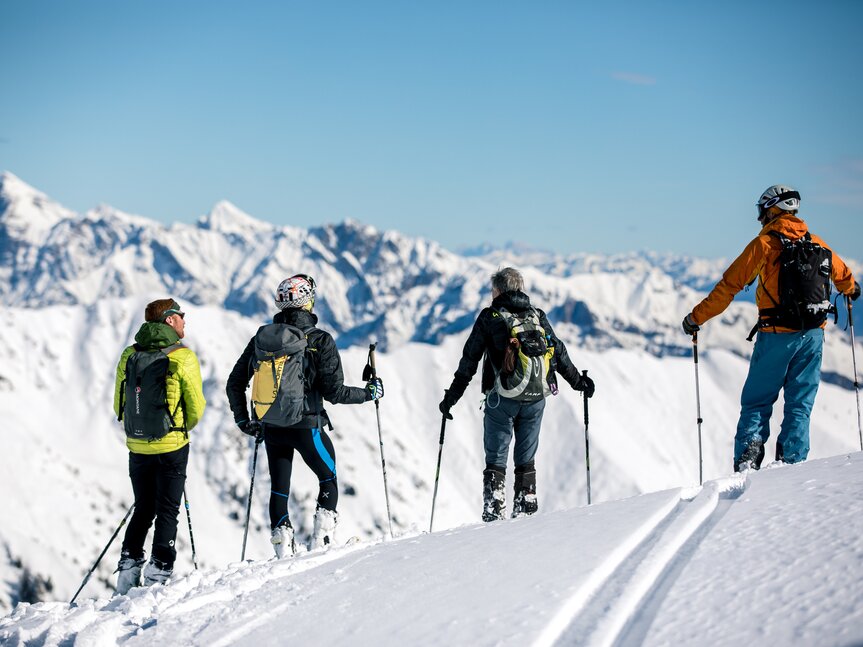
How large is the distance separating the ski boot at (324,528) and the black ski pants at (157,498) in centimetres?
161

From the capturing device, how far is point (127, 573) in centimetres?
845

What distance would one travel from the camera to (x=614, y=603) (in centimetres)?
456

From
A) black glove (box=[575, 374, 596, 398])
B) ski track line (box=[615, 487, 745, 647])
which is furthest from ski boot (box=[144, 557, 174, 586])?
ski track line (box=[615, 487, 745, 647])

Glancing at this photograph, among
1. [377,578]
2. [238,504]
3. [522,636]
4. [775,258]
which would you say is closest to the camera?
[522,636]

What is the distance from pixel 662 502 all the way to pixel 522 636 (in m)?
2.86

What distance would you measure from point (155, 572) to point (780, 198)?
8.64m

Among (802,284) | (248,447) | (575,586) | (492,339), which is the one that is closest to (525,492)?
(492,339)

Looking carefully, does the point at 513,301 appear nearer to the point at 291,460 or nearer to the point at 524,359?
the point at 524,359

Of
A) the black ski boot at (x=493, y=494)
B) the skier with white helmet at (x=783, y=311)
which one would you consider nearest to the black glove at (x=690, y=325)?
the skier with white helmet at (x=783, y=311)

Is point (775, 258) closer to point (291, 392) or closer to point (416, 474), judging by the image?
point (291, 392)

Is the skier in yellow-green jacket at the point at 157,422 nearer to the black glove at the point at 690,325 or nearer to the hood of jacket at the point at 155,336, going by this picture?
the hood of jacket at the point at 155,336

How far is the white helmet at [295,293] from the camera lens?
8414 mm

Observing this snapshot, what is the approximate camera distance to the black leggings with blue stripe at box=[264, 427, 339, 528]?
27.8 feet

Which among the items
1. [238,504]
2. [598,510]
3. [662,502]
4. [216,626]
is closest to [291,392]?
[216,626]
